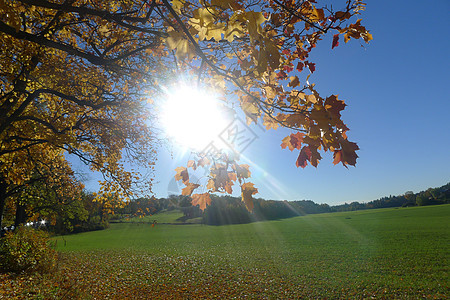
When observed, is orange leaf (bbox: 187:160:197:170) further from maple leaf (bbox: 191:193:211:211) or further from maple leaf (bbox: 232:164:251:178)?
maple leaf (bbox: 232:164:251:178)

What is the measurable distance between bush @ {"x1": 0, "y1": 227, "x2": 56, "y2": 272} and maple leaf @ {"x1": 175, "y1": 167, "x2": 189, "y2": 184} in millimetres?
12396

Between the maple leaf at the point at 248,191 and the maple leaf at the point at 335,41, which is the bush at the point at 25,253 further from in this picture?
the maple leaf at the point at 335,41

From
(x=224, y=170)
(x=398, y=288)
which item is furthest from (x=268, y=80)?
(x=398, y=288)

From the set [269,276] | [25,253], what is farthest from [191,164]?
[25,253]

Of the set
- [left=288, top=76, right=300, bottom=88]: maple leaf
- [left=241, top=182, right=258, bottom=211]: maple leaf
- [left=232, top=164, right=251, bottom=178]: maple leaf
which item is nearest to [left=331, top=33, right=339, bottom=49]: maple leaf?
[left=288, top=76, right=300, bottom=88]: maple leaf

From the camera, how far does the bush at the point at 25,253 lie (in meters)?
10.0

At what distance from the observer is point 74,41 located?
7125mm

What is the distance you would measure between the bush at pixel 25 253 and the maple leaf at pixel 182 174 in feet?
40.7

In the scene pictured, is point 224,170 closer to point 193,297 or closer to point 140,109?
point 140,109

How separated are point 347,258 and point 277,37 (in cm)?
1705

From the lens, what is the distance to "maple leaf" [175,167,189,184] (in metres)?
2.17

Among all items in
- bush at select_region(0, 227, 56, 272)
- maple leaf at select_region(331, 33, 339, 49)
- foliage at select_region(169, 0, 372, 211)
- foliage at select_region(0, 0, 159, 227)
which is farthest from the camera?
bush at select_region(0, 227, 56, 272)

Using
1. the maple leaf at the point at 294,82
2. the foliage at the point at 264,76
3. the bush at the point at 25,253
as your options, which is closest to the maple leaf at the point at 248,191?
the foliage at the point at 264,76

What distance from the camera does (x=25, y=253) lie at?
404 inches
